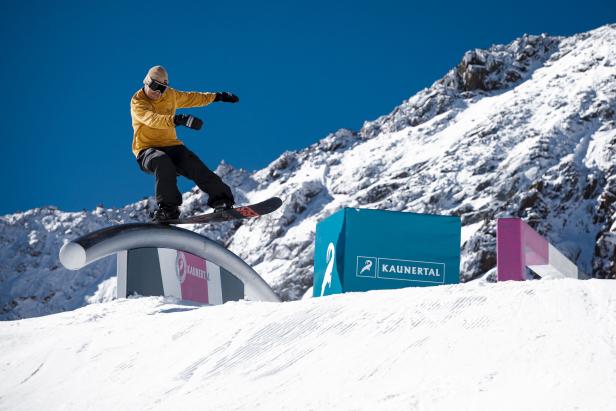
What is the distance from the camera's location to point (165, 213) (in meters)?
6.61

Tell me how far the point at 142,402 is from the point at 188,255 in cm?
507

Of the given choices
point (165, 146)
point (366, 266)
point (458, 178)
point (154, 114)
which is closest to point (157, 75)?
point (154, 114)

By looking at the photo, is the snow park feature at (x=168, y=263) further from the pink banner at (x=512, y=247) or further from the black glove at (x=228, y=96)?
the pink banner at (x=512, y=247)

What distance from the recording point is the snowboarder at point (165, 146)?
619cm

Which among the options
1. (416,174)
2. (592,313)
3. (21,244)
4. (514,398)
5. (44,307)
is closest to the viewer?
(514,398)

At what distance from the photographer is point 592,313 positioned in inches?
118

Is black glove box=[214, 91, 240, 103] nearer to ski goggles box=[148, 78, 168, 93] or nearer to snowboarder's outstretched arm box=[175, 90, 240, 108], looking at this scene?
snowboarder's outstretched arm box=[175, 90, 240, 108]

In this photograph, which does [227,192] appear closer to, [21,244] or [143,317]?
[143,317]

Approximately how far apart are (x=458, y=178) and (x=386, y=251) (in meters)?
93.6

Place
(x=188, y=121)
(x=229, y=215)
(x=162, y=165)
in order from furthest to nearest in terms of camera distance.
→ (x=229, y=215) < (x=162, y=165) < (x=188, y=121)

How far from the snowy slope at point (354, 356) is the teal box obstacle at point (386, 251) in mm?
2337

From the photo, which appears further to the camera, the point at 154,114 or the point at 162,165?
the point at 162,165

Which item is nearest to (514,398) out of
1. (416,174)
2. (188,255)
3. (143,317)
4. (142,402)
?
(142,402)

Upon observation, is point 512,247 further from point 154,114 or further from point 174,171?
point 154,114
